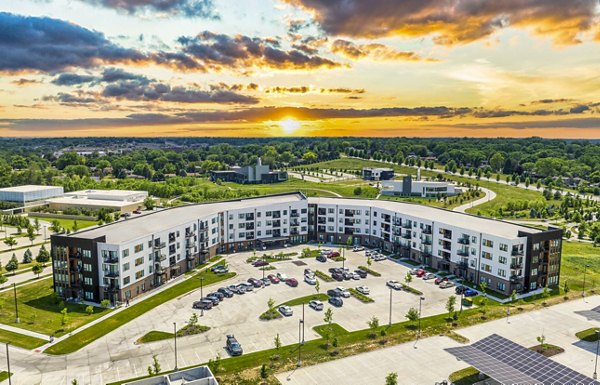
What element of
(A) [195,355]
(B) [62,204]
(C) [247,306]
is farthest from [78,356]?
(B) [62,204]

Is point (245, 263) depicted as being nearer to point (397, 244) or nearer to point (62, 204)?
point (397, 244)

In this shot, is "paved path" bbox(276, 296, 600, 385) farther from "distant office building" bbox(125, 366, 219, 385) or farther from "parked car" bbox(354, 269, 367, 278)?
"parked car" bbox(354, 269, 367, 278)

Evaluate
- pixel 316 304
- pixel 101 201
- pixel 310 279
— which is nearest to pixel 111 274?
pixel 316 304

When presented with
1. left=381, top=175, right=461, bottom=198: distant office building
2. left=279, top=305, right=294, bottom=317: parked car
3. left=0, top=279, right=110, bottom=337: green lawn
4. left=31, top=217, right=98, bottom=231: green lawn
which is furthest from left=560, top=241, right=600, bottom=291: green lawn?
left=31, top=217, right=98, bottom=231: green lawn

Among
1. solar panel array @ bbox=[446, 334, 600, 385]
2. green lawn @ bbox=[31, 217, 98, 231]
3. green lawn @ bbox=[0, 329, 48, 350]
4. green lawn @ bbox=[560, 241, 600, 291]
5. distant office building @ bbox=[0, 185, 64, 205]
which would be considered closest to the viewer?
solar panel array @ bbox=[446, 334, 600, 385]

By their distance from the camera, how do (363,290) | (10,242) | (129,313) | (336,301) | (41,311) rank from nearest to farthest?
(129,313)
(41,311)
(336,301)
(363,290)
(10,242)

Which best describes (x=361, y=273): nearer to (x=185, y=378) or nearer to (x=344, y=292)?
(x=344, y=292)
